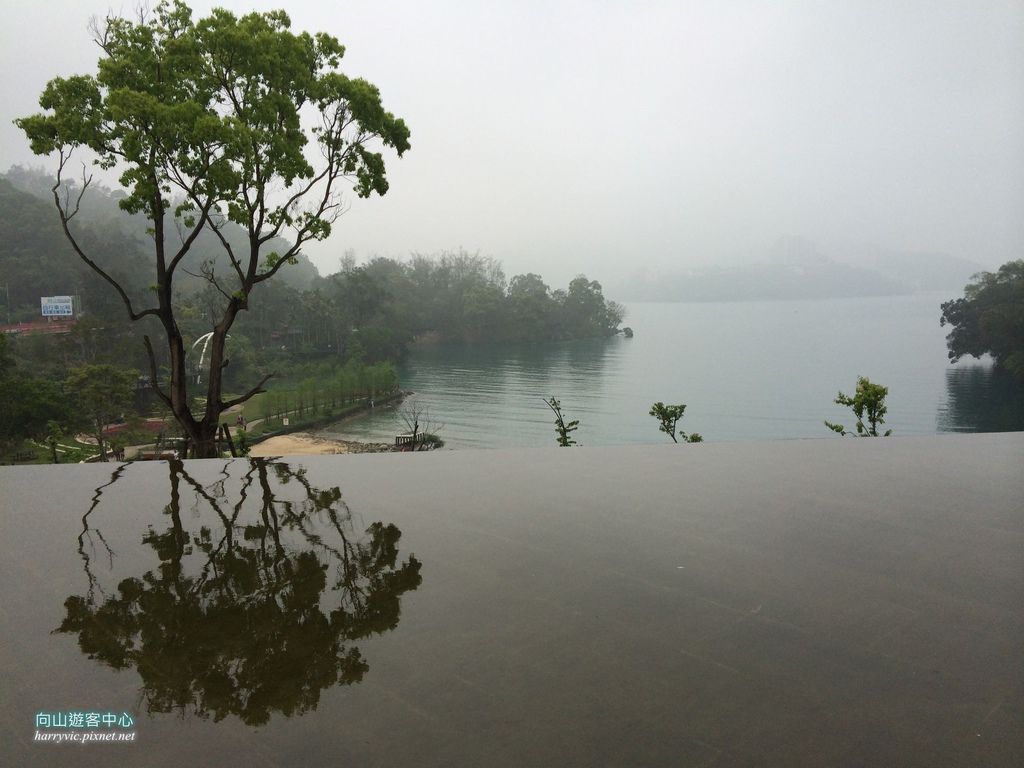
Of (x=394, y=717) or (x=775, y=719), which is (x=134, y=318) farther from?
(x=775, y=719)

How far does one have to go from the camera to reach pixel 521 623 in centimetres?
144

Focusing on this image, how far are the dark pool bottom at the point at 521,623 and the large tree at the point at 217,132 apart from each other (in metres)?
3.33

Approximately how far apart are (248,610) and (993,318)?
25282mm

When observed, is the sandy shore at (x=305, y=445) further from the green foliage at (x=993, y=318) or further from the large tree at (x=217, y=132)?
the green foliage at (x=993, y=318)

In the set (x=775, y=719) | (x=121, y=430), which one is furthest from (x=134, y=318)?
(x=121, y=430)

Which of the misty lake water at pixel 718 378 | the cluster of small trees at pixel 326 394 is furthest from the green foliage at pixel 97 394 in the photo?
the misty lake water at pixel 718 378

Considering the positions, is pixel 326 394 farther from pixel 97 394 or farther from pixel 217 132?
pixel 217 132

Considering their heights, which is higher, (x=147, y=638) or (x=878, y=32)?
(x=878, y=32)

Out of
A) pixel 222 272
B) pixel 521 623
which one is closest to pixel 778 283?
pixel 222 272

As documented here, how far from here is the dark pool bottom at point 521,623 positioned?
107cm

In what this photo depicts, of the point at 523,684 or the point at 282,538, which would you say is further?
the point at 282,538

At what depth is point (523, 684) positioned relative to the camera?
1204 millimetres

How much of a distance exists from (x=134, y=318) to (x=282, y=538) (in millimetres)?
4074

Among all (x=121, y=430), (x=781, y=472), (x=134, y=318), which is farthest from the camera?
(x=121, y=430)
